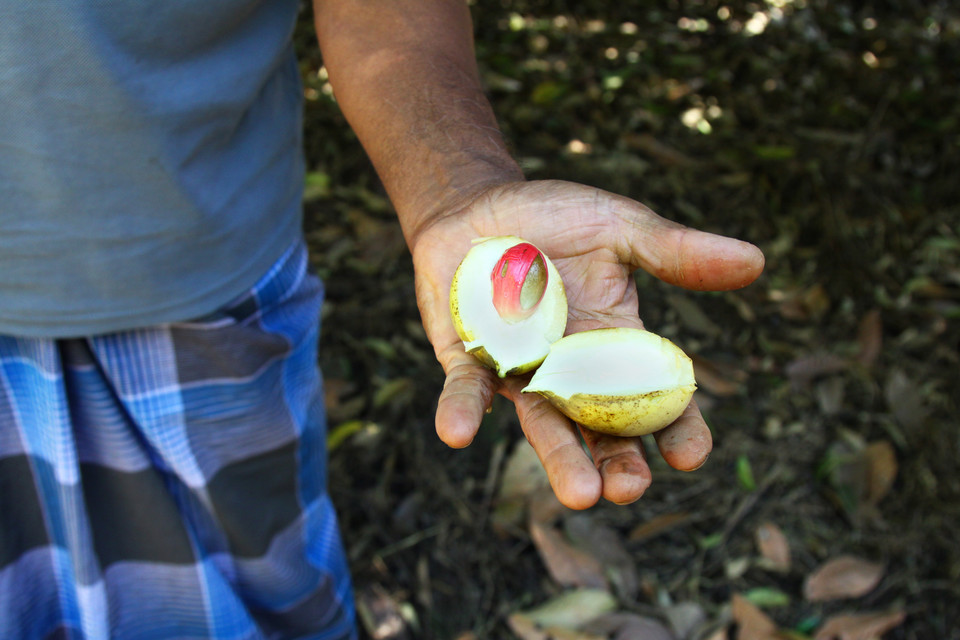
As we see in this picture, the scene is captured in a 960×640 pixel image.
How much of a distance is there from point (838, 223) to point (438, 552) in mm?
1403

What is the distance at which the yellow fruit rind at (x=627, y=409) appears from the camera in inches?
Result: 29.0

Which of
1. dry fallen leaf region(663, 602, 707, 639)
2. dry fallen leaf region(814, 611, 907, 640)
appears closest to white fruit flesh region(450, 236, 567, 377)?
dry fallen leaf region(663, 602, 707, 639)

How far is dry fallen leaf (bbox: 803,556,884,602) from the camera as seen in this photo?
132 centimetres

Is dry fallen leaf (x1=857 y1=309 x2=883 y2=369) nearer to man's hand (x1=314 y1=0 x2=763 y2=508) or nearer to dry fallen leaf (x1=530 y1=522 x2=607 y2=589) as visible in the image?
dry fallen leaf (x1=530 y1=522 x2=607 y2=589)

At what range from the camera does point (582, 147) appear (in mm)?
2223

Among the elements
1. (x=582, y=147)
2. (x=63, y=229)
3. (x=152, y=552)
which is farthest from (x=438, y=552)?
(x=582, y=147)

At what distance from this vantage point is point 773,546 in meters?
1.40

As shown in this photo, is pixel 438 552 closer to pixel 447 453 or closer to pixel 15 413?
pixel 447 453

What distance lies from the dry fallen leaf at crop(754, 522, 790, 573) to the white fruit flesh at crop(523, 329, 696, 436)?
2.56 ft

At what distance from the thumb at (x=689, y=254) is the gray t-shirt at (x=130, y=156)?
448 millimetres

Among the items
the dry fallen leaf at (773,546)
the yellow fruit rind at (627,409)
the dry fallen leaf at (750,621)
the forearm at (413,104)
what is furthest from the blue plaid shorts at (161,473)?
the dry fallen leaf at (773,546)

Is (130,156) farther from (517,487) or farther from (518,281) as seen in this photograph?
(517,487)

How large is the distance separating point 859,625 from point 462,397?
99 cm

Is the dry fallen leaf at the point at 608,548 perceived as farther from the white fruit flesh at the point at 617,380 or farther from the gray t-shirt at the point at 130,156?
the gray t-shirt at the point at 130,156
